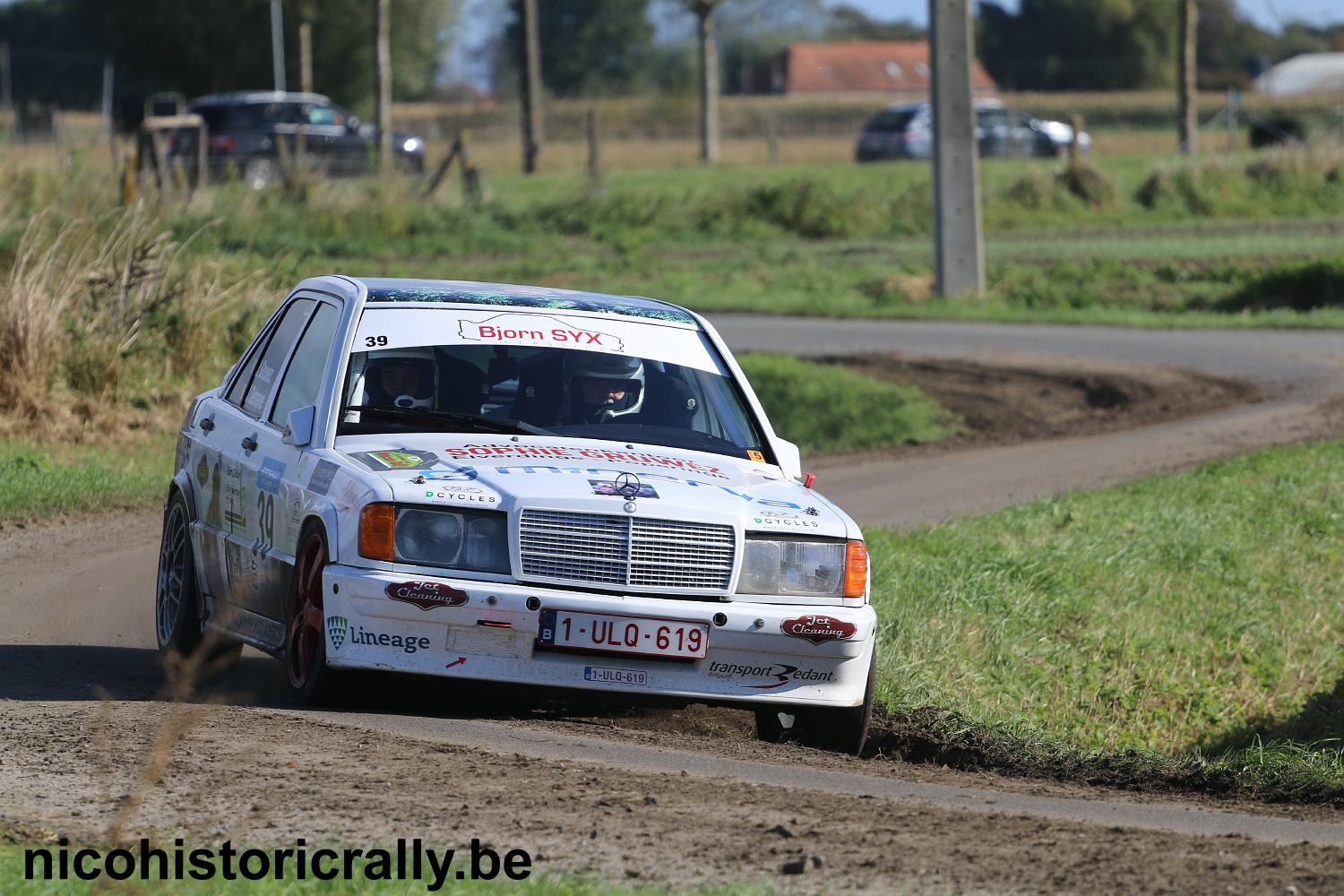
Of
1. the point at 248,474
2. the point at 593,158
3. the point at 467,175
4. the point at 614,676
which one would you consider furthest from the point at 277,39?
the point at 614,676

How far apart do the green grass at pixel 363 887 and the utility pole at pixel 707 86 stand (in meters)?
46.2

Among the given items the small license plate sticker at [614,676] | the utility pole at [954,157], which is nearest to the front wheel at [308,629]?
the small license plate sticker at [614,676]

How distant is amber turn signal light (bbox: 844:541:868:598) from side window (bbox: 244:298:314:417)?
262 centimetres

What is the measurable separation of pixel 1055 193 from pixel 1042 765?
2994 cm

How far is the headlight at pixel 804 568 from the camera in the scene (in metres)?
6.57

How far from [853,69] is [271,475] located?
350 feet

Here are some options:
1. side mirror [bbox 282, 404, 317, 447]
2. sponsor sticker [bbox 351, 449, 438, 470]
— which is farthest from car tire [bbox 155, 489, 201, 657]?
sponsor sticker [bbox 351, 449, 438, 470]

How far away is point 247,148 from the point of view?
3838 cm

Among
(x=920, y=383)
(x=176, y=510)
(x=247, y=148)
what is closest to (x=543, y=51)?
(x=247, y=148)

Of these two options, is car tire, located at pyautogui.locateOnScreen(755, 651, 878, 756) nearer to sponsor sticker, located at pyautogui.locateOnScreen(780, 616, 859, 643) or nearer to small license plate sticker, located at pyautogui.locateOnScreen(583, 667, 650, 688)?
sponsor sticker, located at pyautogui.locateOnScreen(780, 616, 859, 643)

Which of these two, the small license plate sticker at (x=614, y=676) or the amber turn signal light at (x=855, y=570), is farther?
the amber turn signal light at (x=855, y=570)

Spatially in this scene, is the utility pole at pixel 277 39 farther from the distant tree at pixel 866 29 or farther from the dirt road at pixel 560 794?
the distant tree at pixel 866 29

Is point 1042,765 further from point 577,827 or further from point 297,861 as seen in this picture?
point 297,861

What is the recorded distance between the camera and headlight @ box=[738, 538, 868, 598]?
6574mm
